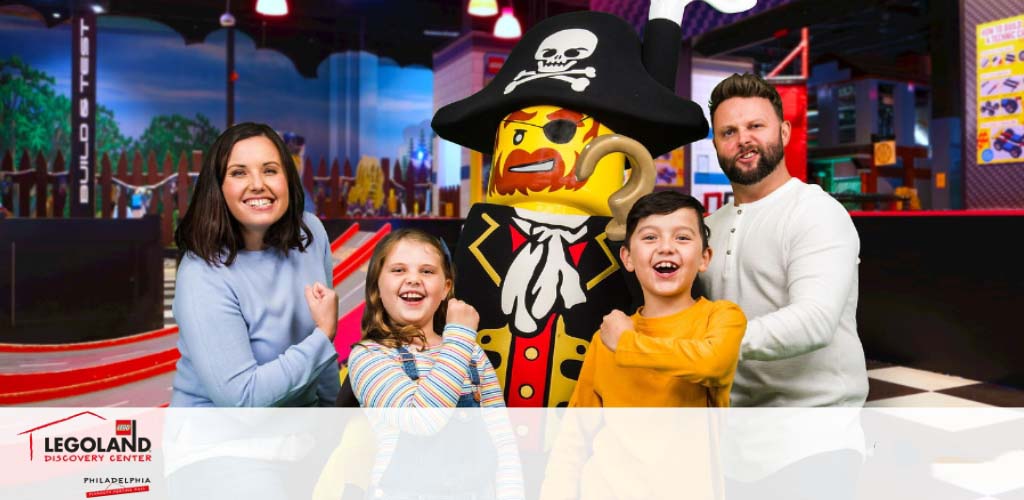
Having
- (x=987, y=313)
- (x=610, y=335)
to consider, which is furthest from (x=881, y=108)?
(x=610, y=335)

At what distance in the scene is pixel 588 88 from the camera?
171cm

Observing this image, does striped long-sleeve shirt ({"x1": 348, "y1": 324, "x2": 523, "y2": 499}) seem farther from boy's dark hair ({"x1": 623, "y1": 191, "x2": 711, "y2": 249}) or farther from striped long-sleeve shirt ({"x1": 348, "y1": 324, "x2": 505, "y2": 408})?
boy's dark hair ({"x1": 623, "y1": 191, "x2": 711, "y2": 249})

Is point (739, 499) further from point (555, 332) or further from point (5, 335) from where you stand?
point (5, 335)

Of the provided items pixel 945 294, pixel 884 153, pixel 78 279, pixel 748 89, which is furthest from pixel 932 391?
pixel 78 279

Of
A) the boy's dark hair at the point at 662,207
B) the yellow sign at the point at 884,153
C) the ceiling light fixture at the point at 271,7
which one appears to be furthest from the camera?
the ceiling light fixture at the point at 271,7

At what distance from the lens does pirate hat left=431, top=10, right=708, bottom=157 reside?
1.70 m

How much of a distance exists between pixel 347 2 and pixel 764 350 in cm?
1017

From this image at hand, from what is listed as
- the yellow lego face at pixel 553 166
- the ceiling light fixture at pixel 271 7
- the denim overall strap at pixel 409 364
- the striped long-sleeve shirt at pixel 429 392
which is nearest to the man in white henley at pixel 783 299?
the yellow lego face at pixel 553 166

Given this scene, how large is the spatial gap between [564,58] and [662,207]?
65 cm

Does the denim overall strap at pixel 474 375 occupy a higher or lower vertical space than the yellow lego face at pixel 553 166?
lower

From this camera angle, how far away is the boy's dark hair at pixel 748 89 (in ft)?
4.79

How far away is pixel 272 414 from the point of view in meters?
1.38

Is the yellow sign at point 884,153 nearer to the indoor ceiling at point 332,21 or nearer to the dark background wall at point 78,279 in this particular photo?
the indoor ceiling at point 332,21

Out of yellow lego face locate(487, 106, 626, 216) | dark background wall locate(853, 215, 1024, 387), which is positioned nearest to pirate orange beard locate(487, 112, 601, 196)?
yellow lego face locate(487, 106, 626, 216)
